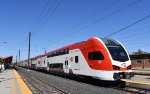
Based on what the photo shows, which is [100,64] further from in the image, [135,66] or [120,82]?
[135,66]

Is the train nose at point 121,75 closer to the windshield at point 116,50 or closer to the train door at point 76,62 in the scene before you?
the windshield at point 116,50

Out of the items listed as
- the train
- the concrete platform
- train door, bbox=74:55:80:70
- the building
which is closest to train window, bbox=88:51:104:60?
the train

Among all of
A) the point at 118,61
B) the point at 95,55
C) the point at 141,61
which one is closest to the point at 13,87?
the point at 95,55

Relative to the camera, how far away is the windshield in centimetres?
1873

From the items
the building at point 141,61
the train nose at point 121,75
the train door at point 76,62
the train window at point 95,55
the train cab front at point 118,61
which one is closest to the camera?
the train nose at point 121,75

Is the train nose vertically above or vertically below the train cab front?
below

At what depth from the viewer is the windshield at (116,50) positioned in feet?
61.4

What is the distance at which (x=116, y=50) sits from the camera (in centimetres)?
1930

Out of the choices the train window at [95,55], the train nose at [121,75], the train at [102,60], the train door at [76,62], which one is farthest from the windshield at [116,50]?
the train door at [76,62]

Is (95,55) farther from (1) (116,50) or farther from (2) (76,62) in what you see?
(2) (76,62)

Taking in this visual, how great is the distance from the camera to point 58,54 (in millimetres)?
32438

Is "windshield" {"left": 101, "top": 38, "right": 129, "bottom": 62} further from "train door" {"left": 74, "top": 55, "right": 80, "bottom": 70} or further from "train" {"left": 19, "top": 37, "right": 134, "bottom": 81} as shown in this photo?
"train door" {"left": 74, "top": 55, "right": 80, "bottom": 70}

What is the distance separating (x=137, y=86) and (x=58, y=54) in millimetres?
15266

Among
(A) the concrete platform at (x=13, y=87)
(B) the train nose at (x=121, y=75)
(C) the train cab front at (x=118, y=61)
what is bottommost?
(A) the concrete platform at (x=13, y=87)
